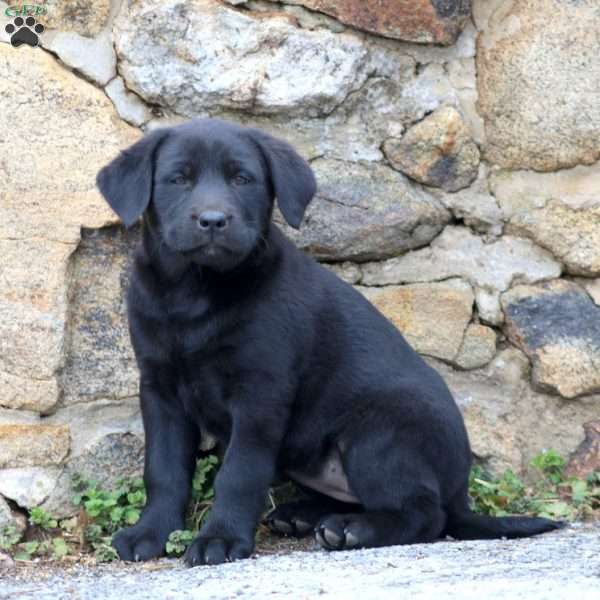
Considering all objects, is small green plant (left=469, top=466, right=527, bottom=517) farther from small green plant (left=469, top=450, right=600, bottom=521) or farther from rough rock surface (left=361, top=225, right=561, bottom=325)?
rough rock surface (left=361, top=225, right=561, bottom=325)

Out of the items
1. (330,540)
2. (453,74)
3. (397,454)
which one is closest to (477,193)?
(453,74)

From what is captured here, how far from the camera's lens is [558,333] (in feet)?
15.1

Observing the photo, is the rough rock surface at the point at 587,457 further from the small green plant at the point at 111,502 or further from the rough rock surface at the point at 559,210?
the small green plant at the point at 111,502

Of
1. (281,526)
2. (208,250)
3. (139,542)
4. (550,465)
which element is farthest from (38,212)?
(550,465)

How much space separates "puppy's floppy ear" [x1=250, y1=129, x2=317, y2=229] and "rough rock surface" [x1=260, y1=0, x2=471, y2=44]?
65 centimetres

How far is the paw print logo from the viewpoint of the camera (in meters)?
4.34

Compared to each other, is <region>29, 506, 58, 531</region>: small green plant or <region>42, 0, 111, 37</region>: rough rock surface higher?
<region>42, 0, 111, 37</region>: rough rock surface

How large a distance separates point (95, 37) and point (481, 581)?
2385mm

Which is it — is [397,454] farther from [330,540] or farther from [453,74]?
[453,74]

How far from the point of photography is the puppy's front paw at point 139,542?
3.81 metres

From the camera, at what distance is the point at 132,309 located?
4.08m

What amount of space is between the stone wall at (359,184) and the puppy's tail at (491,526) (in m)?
0.62

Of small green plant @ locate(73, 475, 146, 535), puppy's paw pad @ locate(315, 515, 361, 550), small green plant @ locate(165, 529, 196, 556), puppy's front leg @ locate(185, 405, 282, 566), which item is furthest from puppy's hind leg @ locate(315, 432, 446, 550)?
small green plant @ locate(73, 475, 146, 535)

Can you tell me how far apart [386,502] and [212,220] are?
3.44ft
